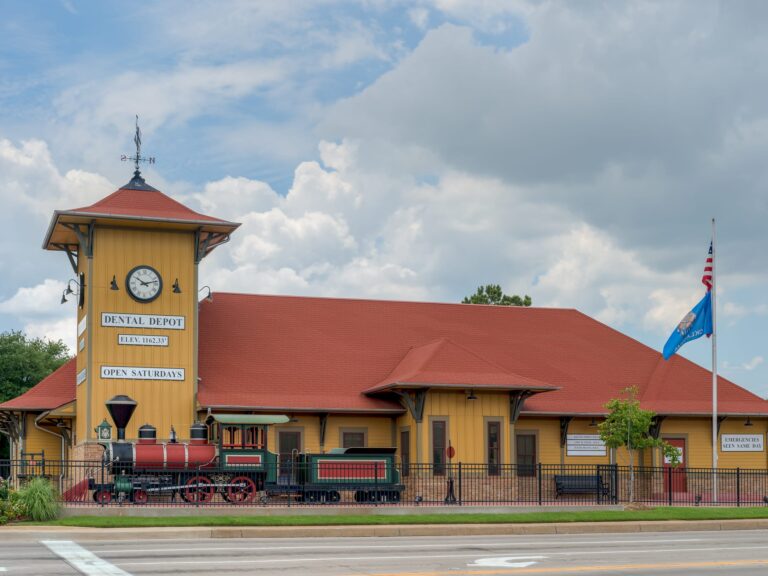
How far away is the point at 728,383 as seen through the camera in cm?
4138

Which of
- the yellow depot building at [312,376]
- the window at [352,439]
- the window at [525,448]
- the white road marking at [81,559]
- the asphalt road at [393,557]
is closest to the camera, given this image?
the white road marking at [81,559]

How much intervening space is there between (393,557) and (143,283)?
62.9 feet

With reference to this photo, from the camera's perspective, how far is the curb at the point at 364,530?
22.1 m

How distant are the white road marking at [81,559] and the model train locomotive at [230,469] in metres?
8.21

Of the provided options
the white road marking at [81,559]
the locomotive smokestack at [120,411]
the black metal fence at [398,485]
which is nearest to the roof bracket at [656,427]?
the black metal fence at [398,485]

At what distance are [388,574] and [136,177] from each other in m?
24.4

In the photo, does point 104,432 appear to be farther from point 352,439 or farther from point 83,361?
point 352,439

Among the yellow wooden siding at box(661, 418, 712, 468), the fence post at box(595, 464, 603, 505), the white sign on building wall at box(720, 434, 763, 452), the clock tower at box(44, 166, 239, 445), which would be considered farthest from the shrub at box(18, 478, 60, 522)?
the white sign on building wall at box(720, 434, 763, 452)

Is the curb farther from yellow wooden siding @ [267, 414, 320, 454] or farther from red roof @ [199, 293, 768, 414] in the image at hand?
yellow wooden siding @ [267, 414, 320, 454]

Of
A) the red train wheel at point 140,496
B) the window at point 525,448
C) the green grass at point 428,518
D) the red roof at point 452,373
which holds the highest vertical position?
the red roof at point 452,373

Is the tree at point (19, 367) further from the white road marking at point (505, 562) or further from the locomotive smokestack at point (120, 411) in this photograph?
the white road marking at point (505, 562)

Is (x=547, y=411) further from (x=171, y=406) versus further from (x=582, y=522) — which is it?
(x=171, y=406)

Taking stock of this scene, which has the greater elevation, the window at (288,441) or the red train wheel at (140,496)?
the window at (288,441)

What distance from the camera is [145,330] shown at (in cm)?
3494
